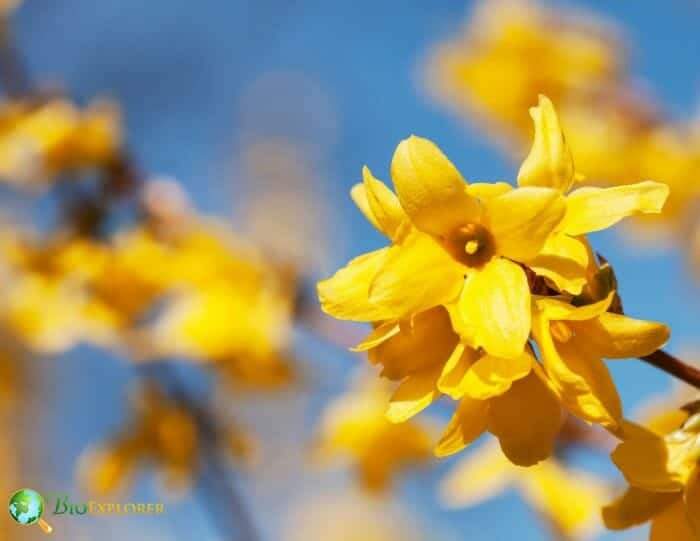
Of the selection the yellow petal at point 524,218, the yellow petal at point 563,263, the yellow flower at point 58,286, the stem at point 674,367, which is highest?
the yellow flower at point 58,286

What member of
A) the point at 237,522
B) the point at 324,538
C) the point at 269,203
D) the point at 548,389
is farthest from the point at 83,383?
the point at 548,389

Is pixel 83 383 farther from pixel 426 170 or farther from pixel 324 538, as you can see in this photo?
pixel 426 170

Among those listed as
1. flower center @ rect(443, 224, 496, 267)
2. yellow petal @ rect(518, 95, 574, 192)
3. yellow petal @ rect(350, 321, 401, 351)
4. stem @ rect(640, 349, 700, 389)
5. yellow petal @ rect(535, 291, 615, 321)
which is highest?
yellow petal @ rect(518, 95, 574, 192)

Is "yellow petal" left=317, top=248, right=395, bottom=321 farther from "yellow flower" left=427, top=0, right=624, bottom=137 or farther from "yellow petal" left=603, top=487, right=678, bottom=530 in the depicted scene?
"yellow flower" left=427, top=0, right=624, bottom=137

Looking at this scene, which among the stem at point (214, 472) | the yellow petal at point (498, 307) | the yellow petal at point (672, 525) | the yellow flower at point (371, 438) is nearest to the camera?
the yellow petal at point (498, 307)

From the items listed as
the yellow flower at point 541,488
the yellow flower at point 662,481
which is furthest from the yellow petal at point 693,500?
the yellow flower at point 541,488

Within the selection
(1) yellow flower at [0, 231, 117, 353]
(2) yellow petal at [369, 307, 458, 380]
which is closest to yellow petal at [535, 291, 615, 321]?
(2) yellow petal at [369, 307, 458, 380]

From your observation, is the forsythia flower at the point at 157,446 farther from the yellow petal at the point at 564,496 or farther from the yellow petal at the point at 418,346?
the yellow petal at the point at 418,346
